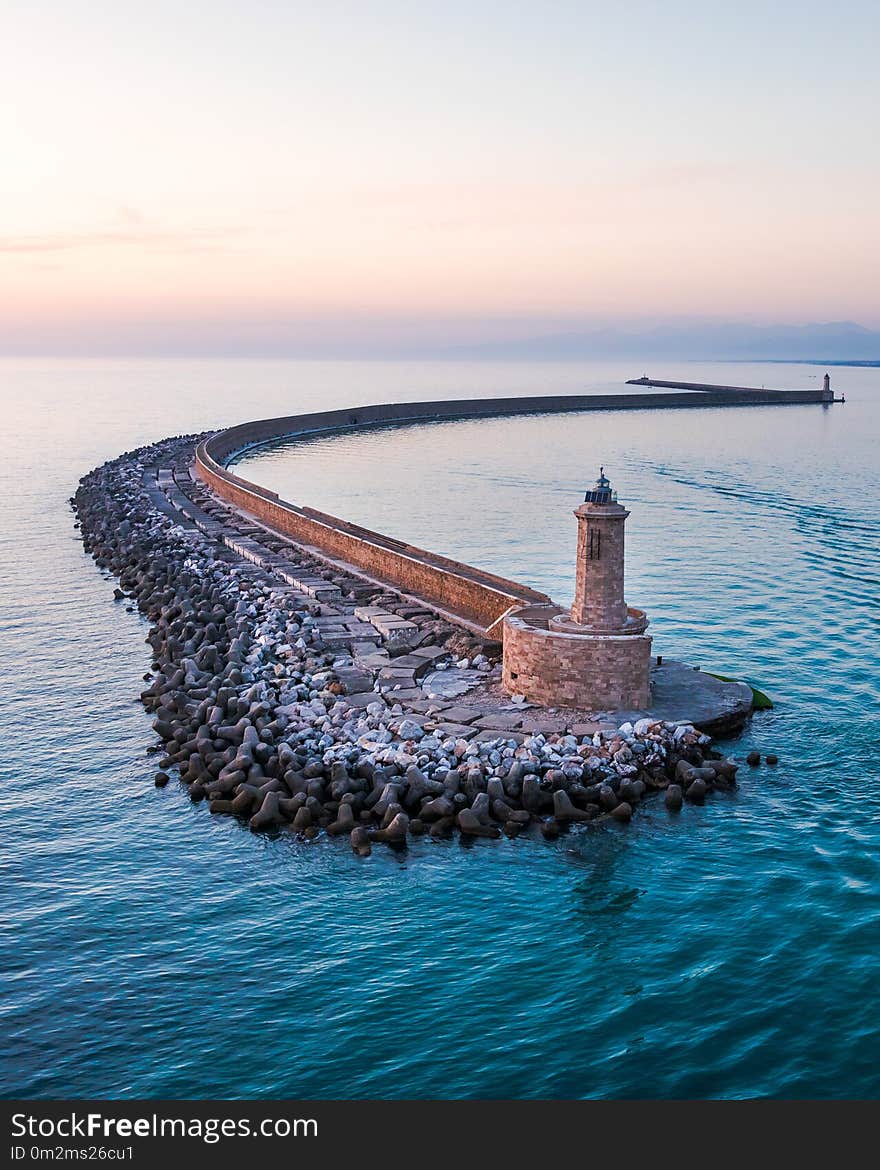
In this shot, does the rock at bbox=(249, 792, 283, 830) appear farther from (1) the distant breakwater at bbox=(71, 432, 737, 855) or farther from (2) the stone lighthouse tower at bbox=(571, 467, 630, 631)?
(2) the stone lighthouse tower at bbox=(571, 467, 630, 631)

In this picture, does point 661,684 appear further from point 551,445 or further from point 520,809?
point 551,445

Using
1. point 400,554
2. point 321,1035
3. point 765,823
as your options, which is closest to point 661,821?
point 765,823

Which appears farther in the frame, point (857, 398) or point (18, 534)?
point (857, 398)

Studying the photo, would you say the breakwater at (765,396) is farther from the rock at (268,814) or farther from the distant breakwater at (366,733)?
the rock at (268,814)

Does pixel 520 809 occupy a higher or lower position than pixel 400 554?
lower

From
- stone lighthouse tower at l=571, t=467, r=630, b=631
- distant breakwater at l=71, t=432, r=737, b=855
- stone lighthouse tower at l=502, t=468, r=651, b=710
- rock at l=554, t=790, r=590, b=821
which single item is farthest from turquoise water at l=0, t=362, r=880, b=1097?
stone lighthouse tower at l=571, t=467, r=630, b=631
